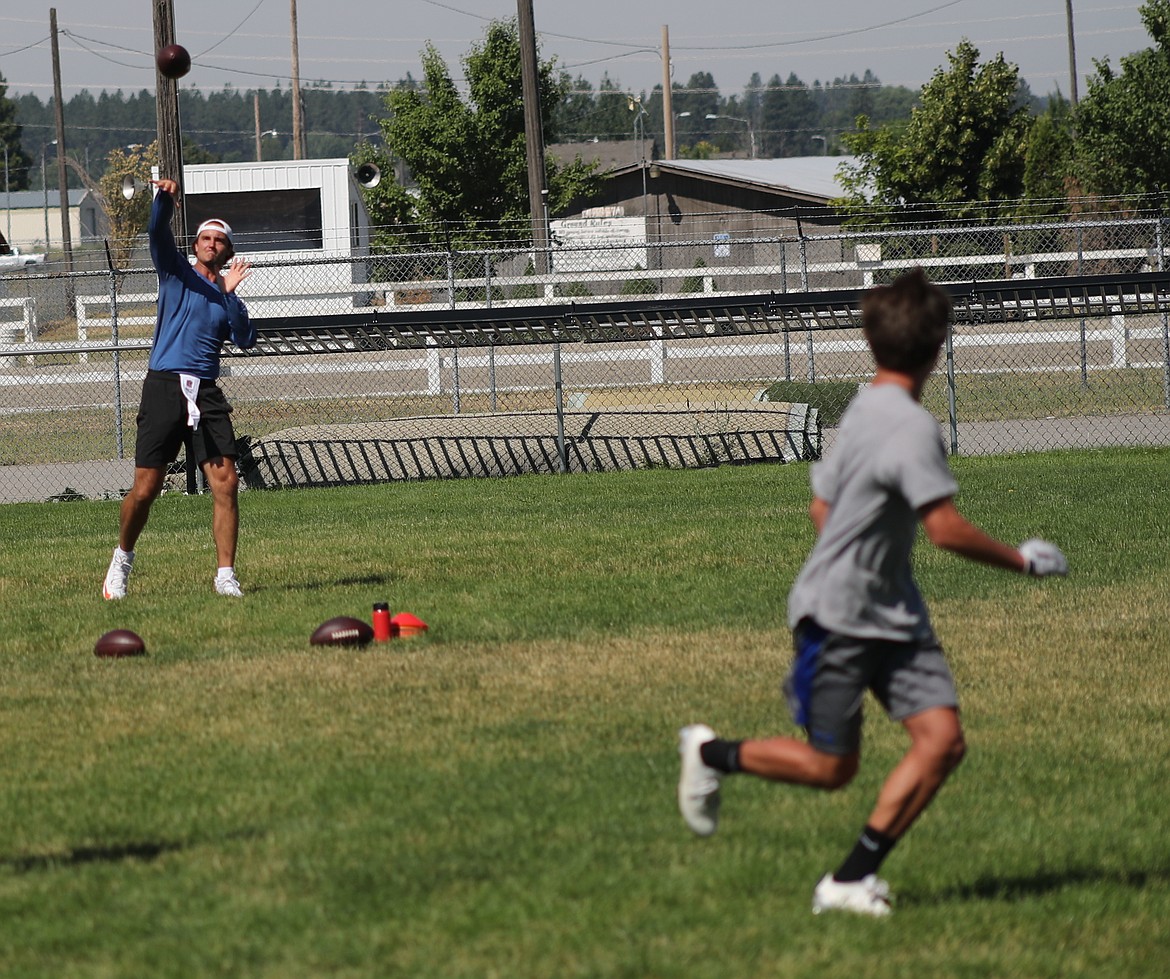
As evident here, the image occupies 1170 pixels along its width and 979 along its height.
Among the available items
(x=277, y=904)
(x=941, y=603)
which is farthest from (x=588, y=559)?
(x=277, y=904)

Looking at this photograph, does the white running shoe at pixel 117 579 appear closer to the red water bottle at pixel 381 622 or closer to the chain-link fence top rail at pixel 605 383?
the red water bottle at pixel 381 622

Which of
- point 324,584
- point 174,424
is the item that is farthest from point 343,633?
point 174,424

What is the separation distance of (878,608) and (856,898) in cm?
77

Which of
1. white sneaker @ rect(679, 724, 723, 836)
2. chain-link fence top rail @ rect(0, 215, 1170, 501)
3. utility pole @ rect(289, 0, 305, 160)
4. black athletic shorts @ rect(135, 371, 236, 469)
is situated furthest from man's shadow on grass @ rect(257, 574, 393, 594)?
utility pole @ rect(289, 0, 305, 160)

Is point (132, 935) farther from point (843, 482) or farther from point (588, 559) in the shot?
point (588, 559)

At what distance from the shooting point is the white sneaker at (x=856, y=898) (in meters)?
4.21

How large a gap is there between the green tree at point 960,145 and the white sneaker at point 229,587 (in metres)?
26.4

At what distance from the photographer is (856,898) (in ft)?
13.8

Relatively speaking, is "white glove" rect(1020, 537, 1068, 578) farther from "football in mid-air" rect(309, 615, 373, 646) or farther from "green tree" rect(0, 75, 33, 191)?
"green tree" rect(0, 75, 33, 191)

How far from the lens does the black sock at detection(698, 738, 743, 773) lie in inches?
172

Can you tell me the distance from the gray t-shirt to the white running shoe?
617 centimetres

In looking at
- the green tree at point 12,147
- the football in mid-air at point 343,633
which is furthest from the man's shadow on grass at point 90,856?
the green tree at point 12,147

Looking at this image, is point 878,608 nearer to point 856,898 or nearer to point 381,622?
point 856,898

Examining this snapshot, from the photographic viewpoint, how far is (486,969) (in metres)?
3.91
